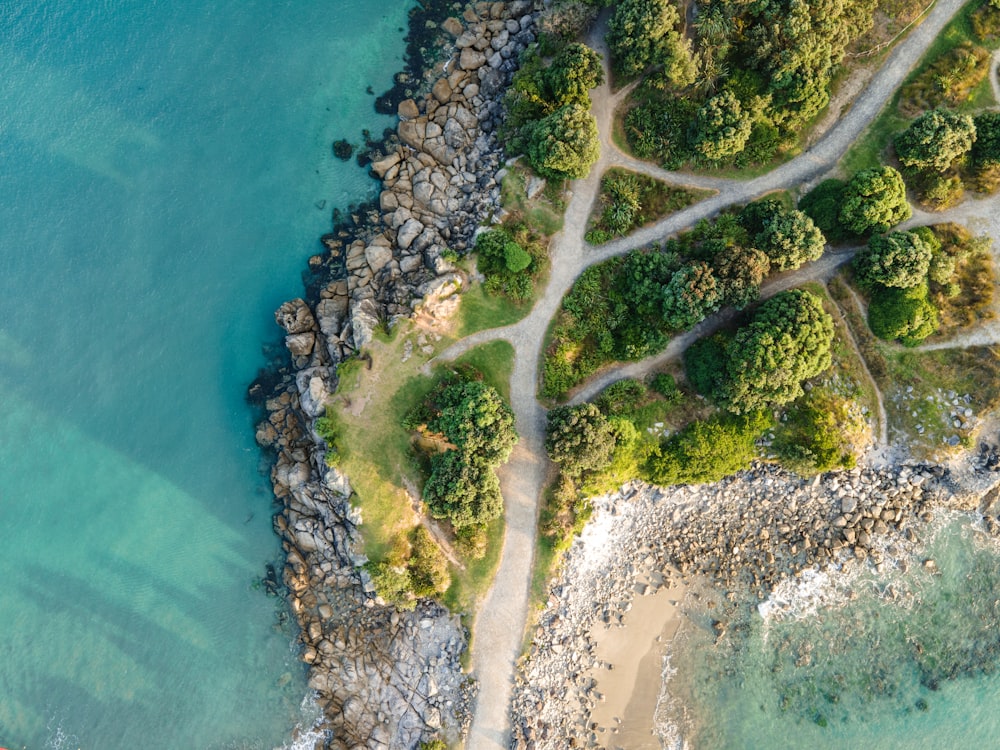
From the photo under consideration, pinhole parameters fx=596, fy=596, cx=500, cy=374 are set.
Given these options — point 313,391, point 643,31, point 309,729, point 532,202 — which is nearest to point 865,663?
point 309,729

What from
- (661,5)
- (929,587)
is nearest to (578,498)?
(929,587)

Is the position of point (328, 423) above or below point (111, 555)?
above

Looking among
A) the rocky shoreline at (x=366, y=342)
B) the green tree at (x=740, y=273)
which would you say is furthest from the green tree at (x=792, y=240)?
the rocky shoreline at (x=366, y=342)

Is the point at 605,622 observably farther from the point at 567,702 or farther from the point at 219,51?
the point at 219,51

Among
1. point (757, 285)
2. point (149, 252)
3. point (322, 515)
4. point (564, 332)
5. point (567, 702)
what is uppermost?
point (757, 285)

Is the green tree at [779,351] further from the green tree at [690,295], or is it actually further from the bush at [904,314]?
the bush at [904,314]
